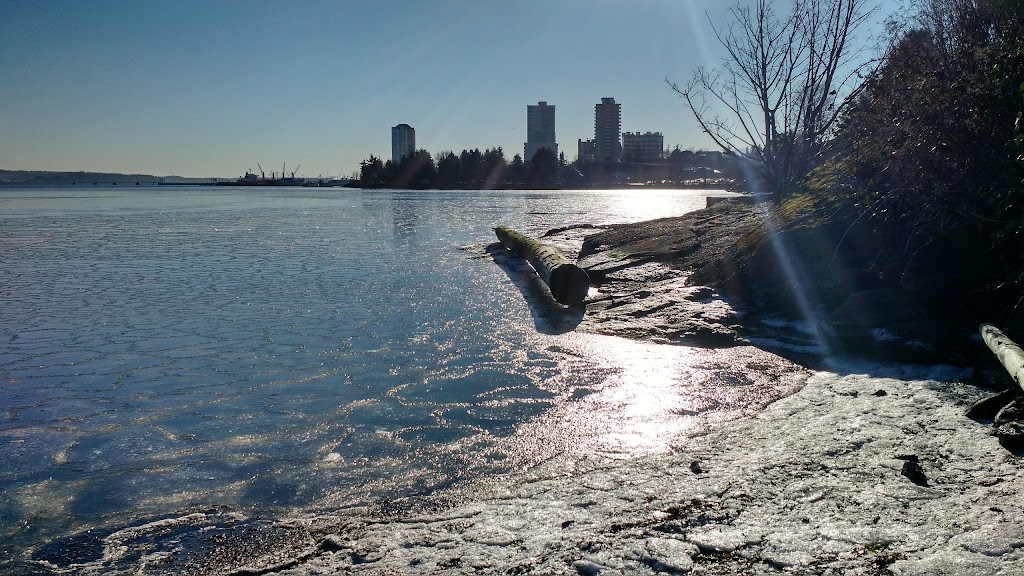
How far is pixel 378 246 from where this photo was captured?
1909 centimetres

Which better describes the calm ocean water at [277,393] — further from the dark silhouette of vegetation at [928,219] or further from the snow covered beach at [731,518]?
the dark silhouette of vegetation at [928,219]

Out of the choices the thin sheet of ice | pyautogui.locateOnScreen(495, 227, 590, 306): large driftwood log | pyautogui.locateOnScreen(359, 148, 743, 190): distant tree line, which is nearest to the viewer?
the thin sheet of ice

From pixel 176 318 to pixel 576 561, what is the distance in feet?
25.7

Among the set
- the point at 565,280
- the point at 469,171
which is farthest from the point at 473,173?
the point at 565,280

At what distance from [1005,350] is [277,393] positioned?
6380 mm

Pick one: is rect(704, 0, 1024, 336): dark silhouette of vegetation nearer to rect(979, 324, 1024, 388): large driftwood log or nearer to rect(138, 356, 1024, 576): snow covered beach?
rect(979, 324, 1024, 388): large driftwood log

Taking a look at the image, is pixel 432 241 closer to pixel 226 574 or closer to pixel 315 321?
pixel 315 321

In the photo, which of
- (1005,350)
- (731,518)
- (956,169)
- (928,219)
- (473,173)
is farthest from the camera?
(473,173)

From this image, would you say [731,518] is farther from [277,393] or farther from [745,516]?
[277,393]

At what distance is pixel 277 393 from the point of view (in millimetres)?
5941

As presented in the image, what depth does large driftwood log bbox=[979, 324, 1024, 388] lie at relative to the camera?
5.01 metres

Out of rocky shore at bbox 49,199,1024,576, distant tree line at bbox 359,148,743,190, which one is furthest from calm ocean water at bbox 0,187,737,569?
distant tree line at bbox 359,148,743,190

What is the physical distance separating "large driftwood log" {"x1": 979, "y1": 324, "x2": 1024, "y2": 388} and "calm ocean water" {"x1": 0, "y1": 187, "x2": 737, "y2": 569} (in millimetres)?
2684

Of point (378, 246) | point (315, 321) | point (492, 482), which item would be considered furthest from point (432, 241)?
point (492, 482)
